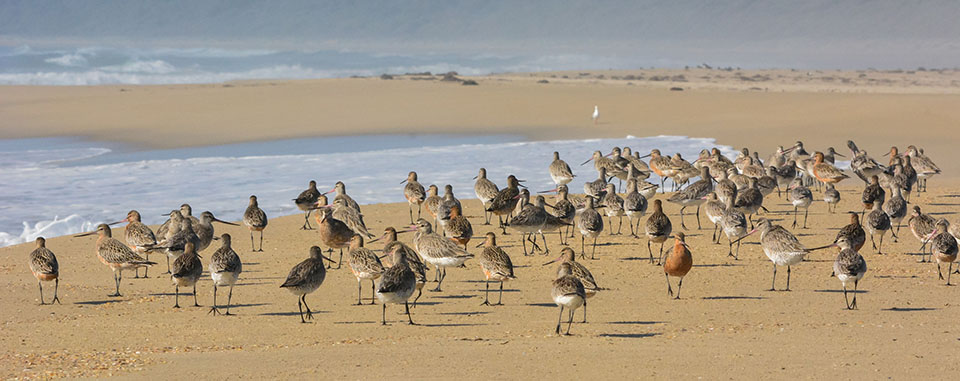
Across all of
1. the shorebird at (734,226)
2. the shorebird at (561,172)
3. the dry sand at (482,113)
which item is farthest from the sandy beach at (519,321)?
the dry sand at (482,113)

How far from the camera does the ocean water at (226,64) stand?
6338 cm

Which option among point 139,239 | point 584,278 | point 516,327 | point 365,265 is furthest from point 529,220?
point 139,239

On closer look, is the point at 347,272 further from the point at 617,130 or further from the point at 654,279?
the point at 617,130

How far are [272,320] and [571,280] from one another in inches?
133

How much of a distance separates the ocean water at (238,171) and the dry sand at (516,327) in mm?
4528

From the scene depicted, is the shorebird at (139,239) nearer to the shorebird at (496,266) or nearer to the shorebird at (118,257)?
the shorebird at (118,257)

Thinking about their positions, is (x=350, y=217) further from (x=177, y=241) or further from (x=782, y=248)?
(x=782, y=248)

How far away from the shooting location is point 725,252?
50.0 feet

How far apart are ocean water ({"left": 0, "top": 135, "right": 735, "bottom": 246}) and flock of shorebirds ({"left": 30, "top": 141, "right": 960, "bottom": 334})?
106 inches

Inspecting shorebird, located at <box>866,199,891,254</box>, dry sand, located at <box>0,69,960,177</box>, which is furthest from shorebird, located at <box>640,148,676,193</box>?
dry sand, located at <box>0,69,960,177</box>

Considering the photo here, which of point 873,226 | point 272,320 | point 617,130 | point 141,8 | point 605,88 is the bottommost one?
point 272,320

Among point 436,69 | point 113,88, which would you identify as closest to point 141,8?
point 436,69

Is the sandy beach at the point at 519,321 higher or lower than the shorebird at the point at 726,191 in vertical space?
lower

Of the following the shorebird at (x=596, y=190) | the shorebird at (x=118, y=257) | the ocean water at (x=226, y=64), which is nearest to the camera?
the shorebird at (x=118, y=257)
